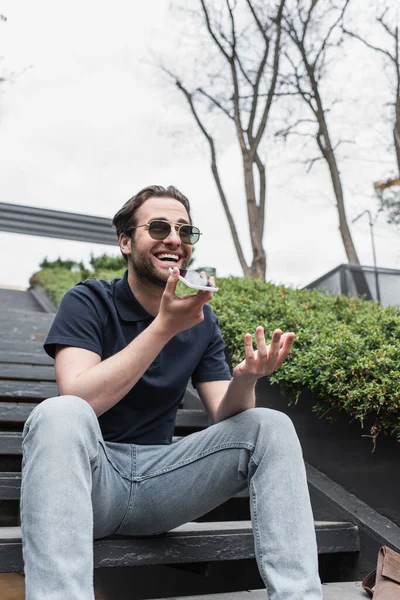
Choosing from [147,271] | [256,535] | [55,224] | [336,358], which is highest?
[55,224]

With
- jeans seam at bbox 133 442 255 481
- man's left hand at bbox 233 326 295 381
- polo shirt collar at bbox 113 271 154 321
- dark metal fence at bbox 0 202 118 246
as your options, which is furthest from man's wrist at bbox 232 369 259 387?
dark metal fence at bbox 0 202 118 246

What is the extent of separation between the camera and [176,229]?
2174mm

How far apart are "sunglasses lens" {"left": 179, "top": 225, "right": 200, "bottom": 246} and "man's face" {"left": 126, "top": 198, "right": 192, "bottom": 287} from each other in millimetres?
18

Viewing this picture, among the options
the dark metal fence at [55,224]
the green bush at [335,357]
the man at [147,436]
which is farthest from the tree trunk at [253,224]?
the man at [147,436]

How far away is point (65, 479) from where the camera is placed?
1.47 metres

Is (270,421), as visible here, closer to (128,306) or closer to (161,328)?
(161,328)

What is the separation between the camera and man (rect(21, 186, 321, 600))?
4.78 feet

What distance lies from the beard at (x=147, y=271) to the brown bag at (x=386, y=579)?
119 centimetres

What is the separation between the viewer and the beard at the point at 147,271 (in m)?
2.12

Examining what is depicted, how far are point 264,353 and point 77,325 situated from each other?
0.62 meters

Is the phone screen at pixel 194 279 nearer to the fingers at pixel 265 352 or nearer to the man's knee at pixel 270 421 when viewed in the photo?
the fingers at pixel 265 352

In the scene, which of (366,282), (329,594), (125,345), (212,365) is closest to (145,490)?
(125,345)

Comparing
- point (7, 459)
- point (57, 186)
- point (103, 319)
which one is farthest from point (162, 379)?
point (57, 186)

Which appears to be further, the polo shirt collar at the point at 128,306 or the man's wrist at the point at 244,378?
the polo shirt collar at the point at 128,306
